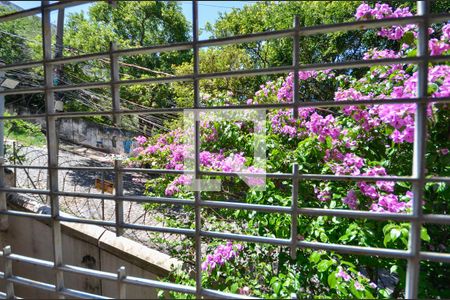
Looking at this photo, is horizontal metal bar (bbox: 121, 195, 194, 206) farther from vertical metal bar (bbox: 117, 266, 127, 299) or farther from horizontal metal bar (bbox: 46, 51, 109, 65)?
horizontal metal bar (bbox: 46, 51, 109, 65)

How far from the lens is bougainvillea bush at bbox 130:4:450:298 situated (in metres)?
1.69

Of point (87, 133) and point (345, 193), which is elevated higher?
point (87, 133)

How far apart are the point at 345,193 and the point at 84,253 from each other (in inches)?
80.9

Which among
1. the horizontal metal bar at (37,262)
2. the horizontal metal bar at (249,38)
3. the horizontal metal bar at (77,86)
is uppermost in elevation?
the horizontal metal bar at (249,38)

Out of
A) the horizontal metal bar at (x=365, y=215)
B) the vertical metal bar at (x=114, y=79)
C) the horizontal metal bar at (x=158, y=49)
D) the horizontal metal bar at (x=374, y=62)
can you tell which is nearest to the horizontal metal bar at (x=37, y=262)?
the vertical metal bar at (x=114, y=79)

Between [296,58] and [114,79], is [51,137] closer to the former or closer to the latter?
[114,79]

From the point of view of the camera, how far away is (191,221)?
2.95 meters

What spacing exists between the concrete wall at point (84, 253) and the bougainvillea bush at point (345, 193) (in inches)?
12.4

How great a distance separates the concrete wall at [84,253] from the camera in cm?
229

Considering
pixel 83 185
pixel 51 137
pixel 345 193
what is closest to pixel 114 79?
pixel 51 137

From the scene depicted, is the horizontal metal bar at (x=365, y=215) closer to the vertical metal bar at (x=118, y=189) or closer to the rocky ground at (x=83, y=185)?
the vertical metal bar at (x=118, y=189)

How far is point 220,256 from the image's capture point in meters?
2.10

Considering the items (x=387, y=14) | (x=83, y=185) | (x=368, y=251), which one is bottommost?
(x=83, y=185)

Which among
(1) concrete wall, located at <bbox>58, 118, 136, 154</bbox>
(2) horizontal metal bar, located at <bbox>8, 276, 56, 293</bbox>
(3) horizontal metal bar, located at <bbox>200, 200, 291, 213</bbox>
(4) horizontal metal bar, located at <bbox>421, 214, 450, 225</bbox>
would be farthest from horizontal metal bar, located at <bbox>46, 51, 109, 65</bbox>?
(1) concrete wall, located at <bbox>58, 118, 136, 154</bbox>
